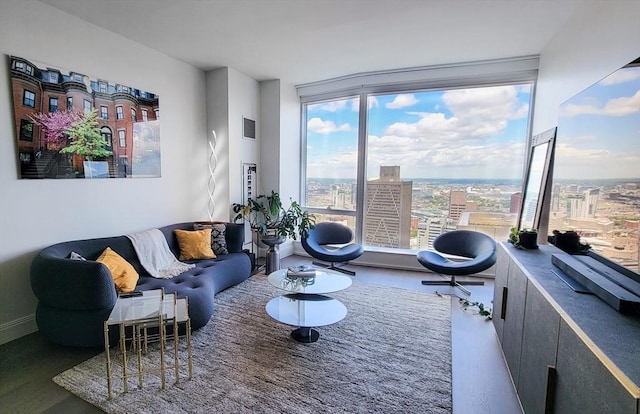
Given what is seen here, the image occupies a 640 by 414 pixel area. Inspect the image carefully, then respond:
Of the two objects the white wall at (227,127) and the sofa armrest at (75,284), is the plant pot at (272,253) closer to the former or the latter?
the white wall at (227,127)

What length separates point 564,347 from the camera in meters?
1.30

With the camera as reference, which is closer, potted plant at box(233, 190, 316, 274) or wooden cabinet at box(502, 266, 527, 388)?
wooden cabinet at box(502, 266, 527, 388)

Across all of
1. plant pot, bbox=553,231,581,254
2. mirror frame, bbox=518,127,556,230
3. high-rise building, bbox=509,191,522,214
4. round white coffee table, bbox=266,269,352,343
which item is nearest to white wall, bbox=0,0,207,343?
round white coffee table, bbox=266,269,352,343

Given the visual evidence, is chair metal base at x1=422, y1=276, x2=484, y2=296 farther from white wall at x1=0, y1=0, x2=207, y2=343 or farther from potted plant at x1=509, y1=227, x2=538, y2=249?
white wall at x1=0, y1=0, x2=207, y2=343

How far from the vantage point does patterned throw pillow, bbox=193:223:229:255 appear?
12.7 feet

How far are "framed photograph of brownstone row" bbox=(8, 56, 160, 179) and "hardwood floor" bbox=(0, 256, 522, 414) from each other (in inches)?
58.1

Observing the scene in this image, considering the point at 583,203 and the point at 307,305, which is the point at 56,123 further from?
the point at 583,203

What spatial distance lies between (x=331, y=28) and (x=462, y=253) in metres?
3.19

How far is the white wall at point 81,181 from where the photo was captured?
252cm

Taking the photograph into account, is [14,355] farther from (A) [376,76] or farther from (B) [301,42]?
(A) [376,76]

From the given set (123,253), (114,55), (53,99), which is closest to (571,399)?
(123,253)

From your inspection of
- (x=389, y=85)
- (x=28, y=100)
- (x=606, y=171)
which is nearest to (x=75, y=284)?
(x=28, y=100)

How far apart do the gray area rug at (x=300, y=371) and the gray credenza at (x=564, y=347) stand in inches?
21.9

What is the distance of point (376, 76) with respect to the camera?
4.53 metres
